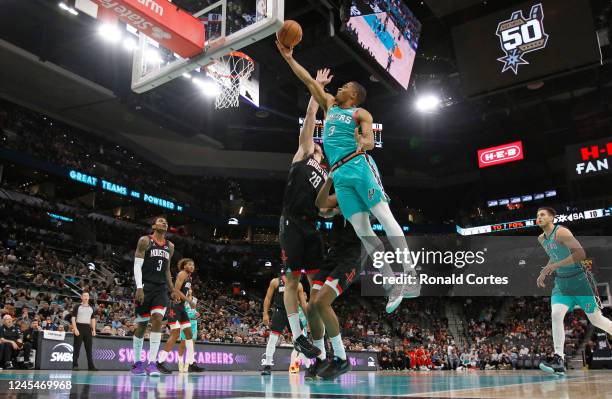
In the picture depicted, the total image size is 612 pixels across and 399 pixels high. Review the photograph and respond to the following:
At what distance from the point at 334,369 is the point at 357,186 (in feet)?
5.44

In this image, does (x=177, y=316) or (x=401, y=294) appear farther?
(x=177, y=316)

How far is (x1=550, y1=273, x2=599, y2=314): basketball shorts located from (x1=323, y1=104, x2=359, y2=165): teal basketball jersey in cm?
416

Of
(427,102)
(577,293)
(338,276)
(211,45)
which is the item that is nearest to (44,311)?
(211,45)

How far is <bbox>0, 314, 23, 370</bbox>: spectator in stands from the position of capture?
443 inches

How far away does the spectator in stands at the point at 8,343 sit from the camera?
11250 mm

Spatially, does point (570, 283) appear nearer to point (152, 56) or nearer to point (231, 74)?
point (152, 56)

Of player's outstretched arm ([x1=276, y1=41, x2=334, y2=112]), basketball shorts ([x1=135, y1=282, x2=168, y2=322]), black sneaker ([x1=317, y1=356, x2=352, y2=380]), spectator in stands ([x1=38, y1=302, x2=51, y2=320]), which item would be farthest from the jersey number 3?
spectator in stands ([x1=38, y1=302, x2=51, y2=320])

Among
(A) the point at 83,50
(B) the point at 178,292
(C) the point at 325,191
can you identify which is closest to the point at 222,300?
(A) the point at 83,50

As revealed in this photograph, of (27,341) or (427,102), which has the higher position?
(427,102)

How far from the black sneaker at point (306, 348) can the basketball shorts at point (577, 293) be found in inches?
153

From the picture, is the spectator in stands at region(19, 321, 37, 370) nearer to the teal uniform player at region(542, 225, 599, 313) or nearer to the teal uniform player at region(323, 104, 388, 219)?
the teal uniform player at region(323, 104, 388, 219)

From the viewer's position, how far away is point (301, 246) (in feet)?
16.4

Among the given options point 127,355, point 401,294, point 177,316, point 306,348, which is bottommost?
point 127,355

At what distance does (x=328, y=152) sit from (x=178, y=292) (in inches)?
205
